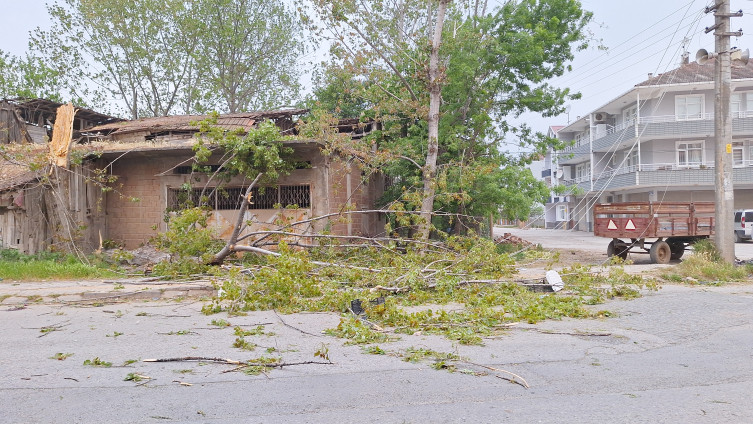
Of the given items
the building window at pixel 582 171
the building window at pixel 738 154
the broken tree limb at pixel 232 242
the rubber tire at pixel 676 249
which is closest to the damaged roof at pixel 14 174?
the broken tree limb at pixel 232 242

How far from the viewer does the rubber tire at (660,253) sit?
16.1m

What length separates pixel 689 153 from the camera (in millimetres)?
36000

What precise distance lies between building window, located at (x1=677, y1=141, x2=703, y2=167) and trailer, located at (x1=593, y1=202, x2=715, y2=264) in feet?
70.6

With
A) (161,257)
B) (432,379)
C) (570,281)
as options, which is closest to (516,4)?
(570,281)

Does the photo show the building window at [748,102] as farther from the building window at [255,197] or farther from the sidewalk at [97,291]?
the sidewalk at [97,291]

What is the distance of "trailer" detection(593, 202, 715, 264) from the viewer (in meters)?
15.9

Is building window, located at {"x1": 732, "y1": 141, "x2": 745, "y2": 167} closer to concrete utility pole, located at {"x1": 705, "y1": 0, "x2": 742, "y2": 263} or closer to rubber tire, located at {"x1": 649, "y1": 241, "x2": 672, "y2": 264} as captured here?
rubber tire, located at {"x1": 649, "y1": 241, "x2": 672, "y2": 264}

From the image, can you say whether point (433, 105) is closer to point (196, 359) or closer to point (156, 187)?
point (156, 187)

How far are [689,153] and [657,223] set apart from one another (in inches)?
933

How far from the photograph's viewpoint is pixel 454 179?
17188 millimetres

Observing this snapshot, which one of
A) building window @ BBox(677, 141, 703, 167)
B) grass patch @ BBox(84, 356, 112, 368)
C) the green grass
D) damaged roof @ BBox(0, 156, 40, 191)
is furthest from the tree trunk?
building window @ BBox(677, 141, 703, 167)

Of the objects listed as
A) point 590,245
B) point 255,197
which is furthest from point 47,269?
point 590,245

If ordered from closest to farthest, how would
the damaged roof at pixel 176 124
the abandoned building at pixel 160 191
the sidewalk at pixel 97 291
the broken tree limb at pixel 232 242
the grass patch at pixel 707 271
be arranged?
the sidewalk at pixel 97 291 → the broken tree limb at pixel 232 242 → the grass patch at pixel 707 271 → the abandoned building at pixel 160 191 → the damaged roof at pixel 176 124

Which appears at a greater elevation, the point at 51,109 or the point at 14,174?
the point at 51,109
